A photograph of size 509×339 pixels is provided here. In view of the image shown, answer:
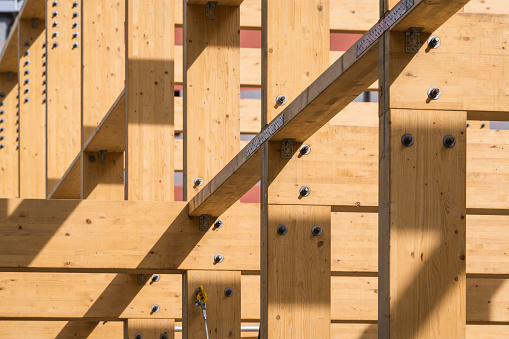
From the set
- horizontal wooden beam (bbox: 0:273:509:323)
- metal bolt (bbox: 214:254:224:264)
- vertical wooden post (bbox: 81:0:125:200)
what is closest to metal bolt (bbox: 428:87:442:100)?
metal bolt (bbox: 214:254:224:264)

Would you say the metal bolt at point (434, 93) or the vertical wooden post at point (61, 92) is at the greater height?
the vertical wooden post at point (61, 92)

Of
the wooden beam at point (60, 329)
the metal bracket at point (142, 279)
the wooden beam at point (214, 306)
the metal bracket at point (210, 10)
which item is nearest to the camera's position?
the metal bracket at point (210, 10)

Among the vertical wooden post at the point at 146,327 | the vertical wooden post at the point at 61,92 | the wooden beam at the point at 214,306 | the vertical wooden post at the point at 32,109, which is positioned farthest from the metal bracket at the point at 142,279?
the vertical wooden post at the point at 32,109

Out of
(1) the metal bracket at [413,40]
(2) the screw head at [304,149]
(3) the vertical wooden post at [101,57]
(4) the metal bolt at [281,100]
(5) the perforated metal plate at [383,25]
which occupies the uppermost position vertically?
(3) the vertical wooden post at [101,57]

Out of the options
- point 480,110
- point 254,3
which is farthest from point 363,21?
point 480,110

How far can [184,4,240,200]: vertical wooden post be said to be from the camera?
766 cm

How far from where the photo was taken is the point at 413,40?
3.84 meters

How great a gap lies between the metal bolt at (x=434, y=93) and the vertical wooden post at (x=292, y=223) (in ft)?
5.91

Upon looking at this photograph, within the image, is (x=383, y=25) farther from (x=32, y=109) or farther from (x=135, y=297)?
(x=32, y=109)

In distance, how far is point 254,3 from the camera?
37.1 feet

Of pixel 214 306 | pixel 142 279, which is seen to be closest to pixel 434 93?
pixel 214 306

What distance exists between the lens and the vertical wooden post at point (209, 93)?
25.1 feet

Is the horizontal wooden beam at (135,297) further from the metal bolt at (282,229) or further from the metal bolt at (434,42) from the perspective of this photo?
the metal bolt at (434,42)

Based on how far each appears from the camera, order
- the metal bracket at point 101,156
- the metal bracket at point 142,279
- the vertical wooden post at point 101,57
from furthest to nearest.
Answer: the metal bracket at point 101,156
the vertical wooden post at point 101,57
the metal bracket at point 142,279
